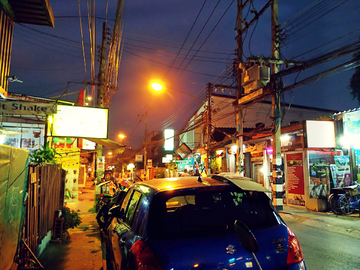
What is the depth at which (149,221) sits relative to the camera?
8.14ft

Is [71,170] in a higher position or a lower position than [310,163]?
lower

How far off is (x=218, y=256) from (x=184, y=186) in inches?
32.3

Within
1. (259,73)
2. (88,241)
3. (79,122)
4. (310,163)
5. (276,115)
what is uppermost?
(259,73)

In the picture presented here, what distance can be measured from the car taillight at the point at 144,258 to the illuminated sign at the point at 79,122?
1053 centimetres

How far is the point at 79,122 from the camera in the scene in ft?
40.1

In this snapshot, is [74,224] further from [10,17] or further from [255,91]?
[255,91]

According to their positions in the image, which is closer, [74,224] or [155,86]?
[74,224]

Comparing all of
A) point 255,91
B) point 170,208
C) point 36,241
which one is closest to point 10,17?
point 36,241

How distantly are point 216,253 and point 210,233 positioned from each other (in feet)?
0.78

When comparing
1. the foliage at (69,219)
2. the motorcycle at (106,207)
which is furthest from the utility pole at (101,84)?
the foliage at (69,219)

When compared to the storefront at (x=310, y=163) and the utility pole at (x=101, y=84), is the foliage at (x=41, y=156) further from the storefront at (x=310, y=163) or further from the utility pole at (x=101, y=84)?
the storefront at (x=310, y=163)

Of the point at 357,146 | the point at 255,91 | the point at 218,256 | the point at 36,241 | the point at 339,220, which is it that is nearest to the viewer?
the point at 218,256

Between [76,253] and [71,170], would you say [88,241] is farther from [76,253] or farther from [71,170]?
[71,170]

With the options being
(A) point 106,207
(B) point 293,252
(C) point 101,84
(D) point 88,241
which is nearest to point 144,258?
(B) point 293,252
